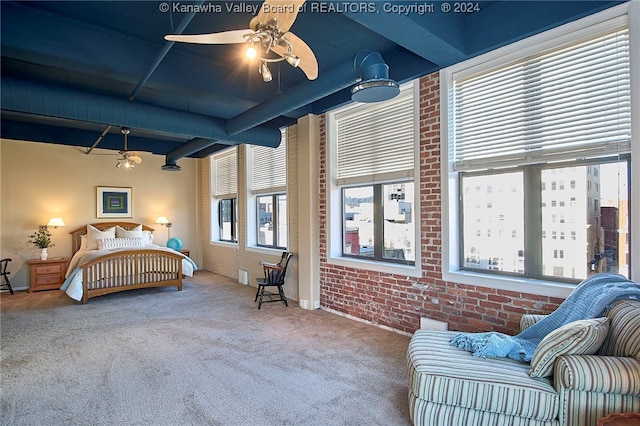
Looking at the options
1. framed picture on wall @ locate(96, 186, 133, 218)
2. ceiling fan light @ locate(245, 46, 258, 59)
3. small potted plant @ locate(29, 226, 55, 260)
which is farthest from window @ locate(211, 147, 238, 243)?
ceiling fan light @ locate(245, 46, 258, 59)

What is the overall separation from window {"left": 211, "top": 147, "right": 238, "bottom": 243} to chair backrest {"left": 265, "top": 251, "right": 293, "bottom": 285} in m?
2.56

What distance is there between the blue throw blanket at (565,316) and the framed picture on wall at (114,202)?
751cm

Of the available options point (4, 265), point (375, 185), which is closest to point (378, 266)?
point (375, 185)

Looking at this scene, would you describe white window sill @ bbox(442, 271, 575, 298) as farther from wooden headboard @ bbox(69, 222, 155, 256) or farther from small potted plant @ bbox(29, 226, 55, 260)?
small potted plant @ bbox(29, 226, 55, 260)

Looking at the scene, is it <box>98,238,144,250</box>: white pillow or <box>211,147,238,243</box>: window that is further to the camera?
<box>211,147,238,243</box>: window

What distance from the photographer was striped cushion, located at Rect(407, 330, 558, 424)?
74.4 inches

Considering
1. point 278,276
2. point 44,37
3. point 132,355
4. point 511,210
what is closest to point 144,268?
point 278,276

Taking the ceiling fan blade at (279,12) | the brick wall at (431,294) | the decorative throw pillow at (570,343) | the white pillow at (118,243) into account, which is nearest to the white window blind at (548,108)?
the brick wall at (431,294)

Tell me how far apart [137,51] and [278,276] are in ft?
11.1

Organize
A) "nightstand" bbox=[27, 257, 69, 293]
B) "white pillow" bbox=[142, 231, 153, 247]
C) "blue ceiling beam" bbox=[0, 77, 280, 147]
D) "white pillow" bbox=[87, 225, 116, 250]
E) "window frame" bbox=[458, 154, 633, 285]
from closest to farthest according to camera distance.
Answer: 1. "window frame" bbox=[458, 154, 633, 285]
2. "blue ceiling beam" bbox=[0, 77, 280, 147]
3. "nightstand" bbox=[27, 257, 69, 293]
4. "white pillow" bbox=[87, 225, 116, 250]
5. "white pillow" bbox=[142, 231, 153, 247]

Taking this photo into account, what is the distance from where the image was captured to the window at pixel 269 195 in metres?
5.85

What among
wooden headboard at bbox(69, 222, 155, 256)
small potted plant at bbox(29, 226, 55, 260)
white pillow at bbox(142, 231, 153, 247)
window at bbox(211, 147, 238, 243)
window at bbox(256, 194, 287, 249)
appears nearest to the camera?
window at bbox(256, 194, 287, 249)

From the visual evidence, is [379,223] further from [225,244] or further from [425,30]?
[225,244]

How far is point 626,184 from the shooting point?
2502 millimetres
